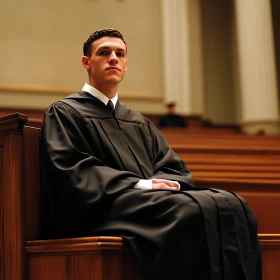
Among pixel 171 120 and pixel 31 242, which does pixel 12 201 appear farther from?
pixel 171 120

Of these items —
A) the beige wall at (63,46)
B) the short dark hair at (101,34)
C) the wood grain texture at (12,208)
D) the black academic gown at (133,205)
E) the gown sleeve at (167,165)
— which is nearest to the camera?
the black academic gown at (133,205)

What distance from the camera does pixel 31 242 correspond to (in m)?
2.23

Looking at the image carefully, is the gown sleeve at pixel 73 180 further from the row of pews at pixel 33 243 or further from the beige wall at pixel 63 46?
the beige wall at pixel 63 46

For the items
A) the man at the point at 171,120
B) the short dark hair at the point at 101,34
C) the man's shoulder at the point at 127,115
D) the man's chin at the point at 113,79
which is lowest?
the man's shoulder at the point at 127,115

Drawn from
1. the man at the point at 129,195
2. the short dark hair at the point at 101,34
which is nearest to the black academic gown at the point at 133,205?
the man at the point at 129,195

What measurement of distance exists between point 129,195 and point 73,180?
230 mm

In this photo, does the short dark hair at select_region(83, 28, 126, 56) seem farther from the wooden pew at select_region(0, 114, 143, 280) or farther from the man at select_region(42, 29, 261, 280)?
the wooden pew at select_region(0, 114, 143, 280)

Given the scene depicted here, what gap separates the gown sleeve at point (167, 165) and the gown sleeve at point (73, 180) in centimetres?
23

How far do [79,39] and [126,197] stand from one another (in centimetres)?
746

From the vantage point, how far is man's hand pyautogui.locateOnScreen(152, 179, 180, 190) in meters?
2.29

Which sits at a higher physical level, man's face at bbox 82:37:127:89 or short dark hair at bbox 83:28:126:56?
short dark hair at bbox 83:28:126:56

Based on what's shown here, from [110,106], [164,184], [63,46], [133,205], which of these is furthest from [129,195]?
[63,46]

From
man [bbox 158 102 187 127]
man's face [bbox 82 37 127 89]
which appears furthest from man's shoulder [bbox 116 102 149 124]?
man [bbox 158 102 187 127]

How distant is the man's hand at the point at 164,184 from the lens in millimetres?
2285
